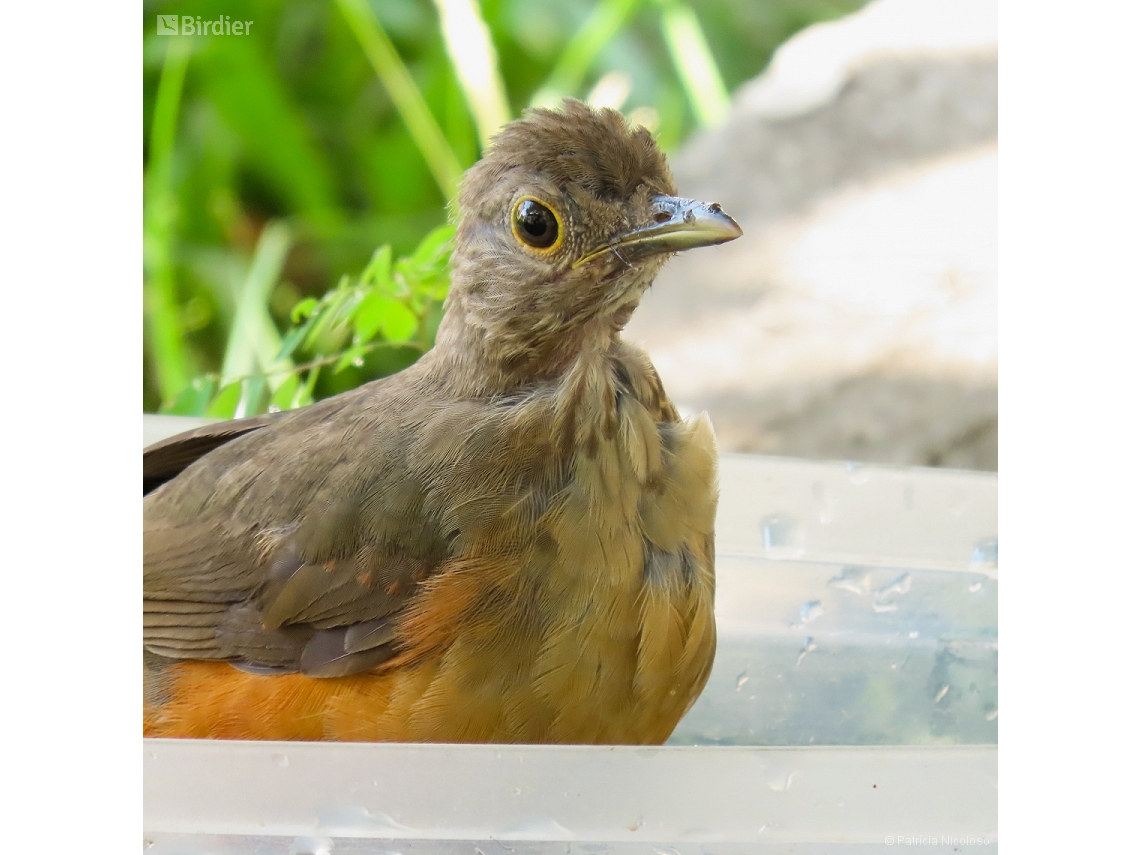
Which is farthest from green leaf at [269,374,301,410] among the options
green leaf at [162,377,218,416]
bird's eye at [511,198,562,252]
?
bird's eye at [511,198,562,252]

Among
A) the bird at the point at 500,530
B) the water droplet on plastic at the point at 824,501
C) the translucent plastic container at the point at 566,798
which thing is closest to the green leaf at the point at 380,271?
the bird at the point at 500,530

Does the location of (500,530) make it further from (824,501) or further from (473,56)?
(473,56)

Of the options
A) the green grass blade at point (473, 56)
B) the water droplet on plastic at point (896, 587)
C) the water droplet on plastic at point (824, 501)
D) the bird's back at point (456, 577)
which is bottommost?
the water droplet on plastic at point (896, 587)

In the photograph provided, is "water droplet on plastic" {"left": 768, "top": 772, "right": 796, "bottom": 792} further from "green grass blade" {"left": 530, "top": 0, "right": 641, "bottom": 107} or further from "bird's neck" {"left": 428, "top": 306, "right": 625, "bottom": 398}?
"green grass blade" {"left": 530, "top": 0, "right": 641, "bottom": 107}

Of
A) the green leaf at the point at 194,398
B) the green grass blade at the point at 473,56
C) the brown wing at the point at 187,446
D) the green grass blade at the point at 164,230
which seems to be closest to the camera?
the green grass blade at the point at 164,230

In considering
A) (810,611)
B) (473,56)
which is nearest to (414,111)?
(473,56)

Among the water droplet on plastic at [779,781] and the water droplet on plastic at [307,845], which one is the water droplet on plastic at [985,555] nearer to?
the water droplet on plastic at [779,781]

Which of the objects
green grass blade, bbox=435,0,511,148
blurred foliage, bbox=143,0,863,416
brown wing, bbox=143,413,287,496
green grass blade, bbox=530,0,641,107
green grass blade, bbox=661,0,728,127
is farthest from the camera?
green grass blade, bbox=661,0,728,127
